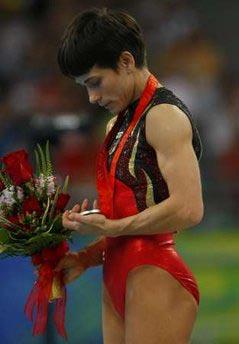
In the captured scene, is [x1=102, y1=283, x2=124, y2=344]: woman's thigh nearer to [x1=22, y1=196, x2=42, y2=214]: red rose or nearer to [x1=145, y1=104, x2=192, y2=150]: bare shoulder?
[x1=22, y1=196, x2=42, y2=214]: red rose

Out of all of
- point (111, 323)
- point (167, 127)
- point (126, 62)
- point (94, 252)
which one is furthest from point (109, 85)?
point (111, 323)

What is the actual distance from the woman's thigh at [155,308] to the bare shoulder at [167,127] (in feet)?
1.29

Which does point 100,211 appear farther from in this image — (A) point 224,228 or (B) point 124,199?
(A) point 224,228

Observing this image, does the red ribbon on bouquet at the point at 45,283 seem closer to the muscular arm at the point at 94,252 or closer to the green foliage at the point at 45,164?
the muscular arm at the point at 94,252

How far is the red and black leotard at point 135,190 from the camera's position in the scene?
8.43ft

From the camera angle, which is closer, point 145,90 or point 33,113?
point 145,90

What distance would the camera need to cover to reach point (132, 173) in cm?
258

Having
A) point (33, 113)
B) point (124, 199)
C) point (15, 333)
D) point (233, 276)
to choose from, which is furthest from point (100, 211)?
point (33, 113)

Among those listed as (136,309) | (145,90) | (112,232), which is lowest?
(136,309)

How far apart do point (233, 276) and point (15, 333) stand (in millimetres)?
1291

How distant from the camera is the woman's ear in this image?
2568 millimetres

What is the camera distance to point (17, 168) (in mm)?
2756

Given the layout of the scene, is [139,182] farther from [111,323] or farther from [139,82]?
[111,323]

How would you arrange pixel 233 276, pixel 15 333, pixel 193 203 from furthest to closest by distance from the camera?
1. pixel 233 276
2. pixel 15 333
3. pixel 193 203
